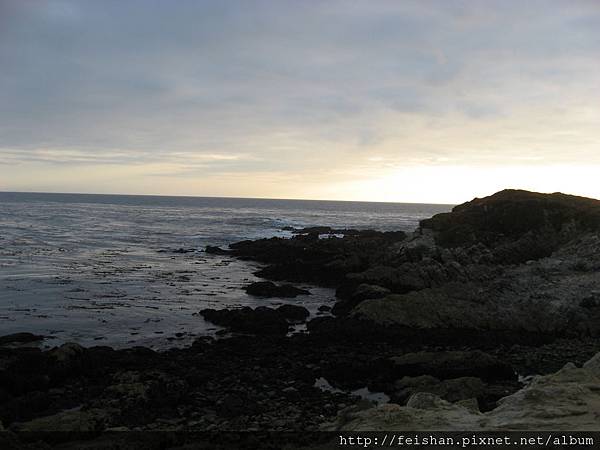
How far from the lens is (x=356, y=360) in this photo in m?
16.6

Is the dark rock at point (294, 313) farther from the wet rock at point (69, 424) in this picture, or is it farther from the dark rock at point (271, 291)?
the wet rock at point (69, 424)

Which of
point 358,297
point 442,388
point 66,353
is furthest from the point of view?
point 358,297

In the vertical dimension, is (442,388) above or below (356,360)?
above

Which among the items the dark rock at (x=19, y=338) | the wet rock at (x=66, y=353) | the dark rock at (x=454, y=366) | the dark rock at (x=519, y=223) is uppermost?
the dark rock at (x=519, y=223)

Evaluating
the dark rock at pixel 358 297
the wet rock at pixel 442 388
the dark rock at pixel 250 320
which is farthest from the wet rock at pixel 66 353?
the dark rock at pixel 358 297

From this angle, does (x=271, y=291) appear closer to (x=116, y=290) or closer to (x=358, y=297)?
(x=358, y=297)

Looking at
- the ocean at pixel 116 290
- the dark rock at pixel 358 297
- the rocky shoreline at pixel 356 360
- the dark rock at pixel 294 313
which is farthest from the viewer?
the dark rock at pixel 358 297

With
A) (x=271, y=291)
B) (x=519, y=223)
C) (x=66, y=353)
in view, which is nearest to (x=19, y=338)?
(x=66, y=353)

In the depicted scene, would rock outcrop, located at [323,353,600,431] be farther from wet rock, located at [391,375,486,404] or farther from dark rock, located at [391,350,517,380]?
dark rock, located at [391,350,517,380]

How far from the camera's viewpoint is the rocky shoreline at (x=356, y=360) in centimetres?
1153

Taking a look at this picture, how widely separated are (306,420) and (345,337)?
8.01m

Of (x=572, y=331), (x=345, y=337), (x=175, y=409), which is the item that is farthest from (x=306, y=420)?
(x=572, y=331)

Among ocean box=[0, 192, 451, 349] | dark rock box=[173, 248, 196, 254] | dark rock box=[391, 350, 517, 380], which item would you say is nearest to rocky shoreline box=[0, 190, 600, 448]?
dark rock box=[391, 350, 517, 380]

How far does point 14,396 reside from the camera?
43.3ft
